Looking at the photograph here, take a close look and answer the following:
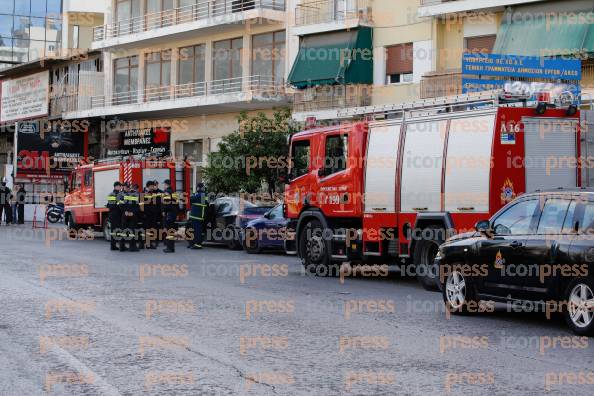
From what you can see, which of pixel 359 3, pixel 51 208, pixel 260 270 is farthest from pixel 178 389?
pixel 51 208

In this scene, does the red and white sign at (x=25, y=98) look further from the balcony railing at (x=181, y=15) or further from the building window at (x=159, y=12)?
the building window at (x=159, y=12)

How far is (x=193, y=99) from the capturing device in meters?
40.4

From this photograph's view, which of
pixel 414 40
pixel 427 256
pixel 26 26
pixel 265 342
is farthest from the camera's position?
pixel 26 26

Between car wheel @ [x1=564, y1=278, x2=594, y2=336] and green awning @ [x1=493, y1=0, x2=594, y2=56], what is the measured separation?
694 inches

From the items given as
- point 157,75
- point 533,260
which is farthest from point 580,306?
point 157,75

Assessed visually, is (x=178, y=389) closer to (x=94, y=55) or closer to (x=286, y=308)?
(x=286, y=308)

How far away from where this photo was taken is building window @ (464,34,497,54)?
102ft

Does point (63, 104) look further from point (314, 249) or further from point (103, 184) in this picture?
point (314, 249)

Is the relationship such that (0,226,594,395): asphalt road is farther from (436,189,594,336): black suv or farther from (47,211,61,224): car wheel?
(47,211,61,224): car wheel

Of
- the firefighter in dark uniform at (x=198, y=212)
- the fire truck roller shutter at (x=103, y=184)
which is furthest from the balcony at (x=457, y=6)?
the fire truck roller shutter at (x=103, y=184)

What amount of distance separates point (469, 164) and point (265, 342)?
6.08 m

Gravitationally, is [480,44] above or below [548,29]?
above

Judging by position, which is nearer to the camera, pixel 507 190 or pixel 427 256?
pixel 507 190

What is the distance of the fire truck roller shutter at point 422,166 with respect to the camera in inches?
614
